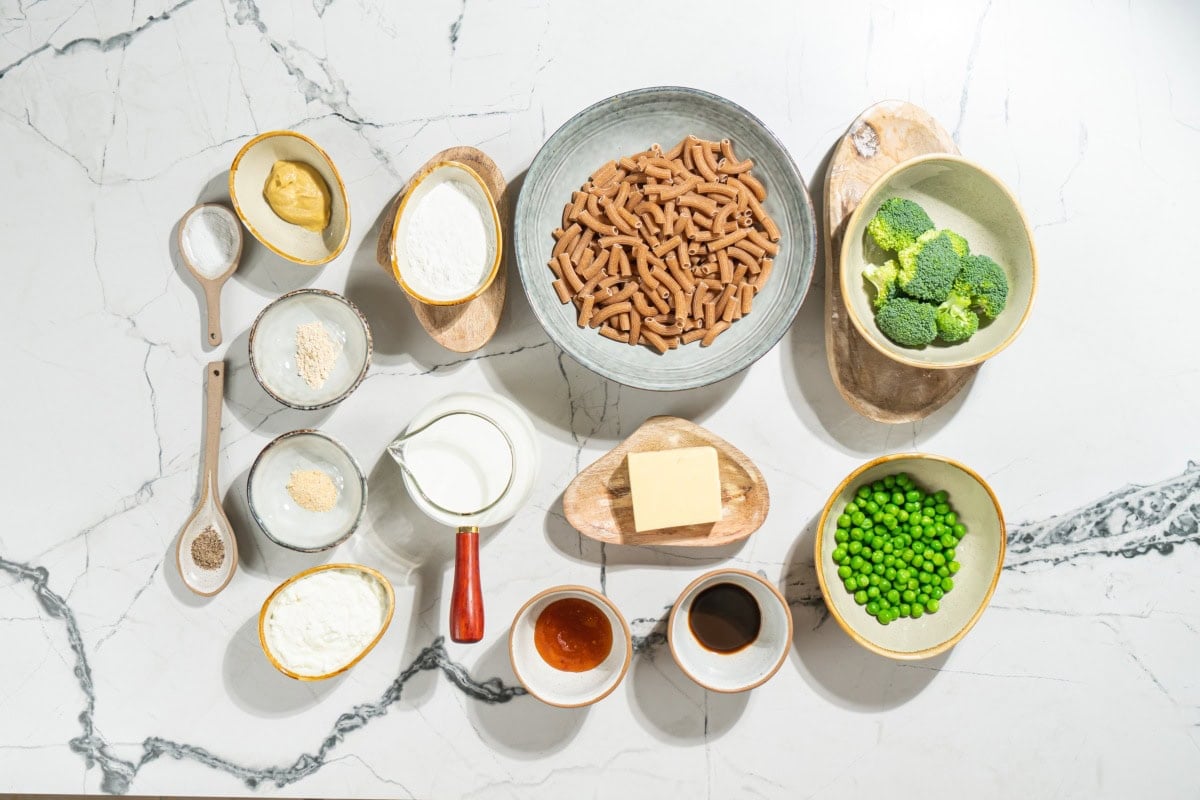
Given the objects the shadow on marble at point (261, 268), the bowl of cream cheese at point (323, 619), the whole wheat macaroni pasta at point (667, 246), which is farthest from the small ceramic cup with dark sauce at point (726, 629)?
the shadow on marble at point (261, 268)

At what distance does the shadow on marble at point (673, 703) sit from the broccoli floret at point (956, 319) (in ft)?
3.34

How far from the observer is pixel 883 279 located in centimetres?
177

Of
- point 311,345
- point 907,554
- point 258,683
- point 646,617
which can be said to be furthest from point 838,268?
point 258,683

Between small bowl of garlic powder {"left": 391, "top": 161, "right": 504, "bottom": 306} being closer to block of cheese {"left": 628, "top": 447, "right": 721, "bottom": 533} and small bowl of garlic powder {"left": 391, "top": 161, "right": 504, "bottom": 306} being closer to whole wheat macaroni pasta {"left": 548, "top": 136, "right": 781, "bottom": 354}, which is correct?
whole wheat macaroni pasta {"left": 548, "top": 136, "right": 781, "bottom": 354}

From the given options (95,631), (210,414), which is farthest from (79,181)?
(95,631)

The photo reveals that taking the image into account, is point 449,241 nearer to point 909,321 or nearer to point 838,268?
point 838,268

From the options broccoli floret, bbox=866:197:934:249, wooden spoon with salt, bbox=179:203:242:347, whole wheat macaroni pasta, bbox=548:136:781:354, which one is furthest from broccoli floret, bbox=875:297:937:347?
wooden spoon with salt, bbox=179:203:242:347

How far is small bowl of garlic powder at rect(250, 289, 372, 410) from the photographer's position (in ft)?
5.98

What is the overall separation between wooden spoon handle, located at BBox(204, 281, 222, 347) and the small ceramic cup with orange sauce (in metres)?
1.06

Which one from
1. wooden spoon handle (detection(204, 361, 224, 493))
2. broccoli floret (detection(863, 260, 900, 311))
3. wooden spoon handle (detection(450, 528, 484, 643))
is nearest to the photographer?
wooden spoon handle (detection(450, 528, 484, 643))

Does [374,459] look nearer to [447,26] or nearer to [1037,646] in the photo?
[447,26]

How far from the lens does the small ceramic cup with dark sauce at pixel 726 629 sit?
183 cm

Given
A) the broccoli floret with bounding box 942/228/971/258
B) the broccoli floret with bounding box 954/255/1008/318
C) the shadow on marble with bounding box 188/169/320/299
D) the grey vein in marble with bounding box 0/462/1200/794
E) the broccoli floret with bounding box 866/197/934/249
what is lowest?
the grey vein in marble with bounding box 0/462/1200/794

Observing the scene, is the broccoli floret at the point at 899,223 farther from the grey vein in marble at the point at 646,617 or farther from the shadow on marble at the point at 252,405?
the shadow on marble at the point at 252,405
